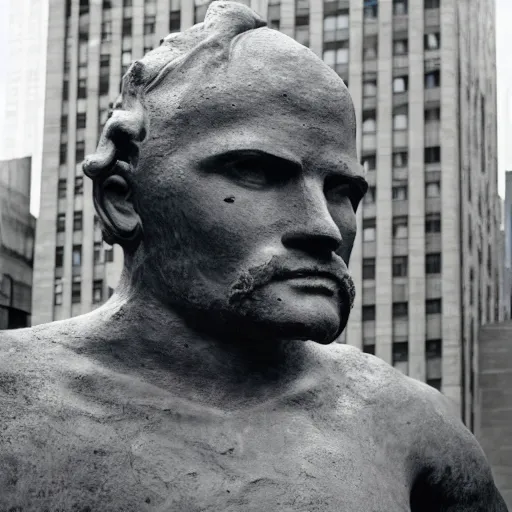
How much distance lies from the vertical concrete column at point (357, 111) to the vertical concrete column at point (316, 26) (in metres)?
0.25

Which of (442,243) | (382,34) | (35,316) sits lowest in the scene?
(35,316)

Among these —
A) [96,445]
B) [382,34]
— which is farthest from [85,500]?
[382,34]

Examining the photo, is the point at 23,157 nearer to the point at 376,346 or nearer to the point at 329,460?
the point at 376,346

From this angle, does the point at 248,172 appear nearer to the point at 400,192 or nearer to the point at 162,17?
the point at 400,192

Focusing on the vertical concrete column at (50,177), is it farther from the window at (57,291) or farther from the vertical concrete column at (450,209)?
→ the vertical concrete column at (450,209)

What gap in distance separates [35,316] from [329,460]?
253ft

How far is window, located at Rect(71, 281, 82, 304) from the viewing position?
8175 centimetres

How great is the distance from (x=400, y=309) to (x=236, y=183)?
71.6 metres

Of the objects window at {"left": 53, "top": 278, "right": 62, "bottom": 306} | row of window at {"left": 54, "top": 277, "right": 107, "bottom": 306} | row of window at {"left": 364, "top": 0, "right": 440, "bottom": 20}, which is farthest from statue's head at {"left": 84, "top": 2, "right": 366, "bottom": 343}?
window at {"left": 53, "top": 278, "right": 62, "bottom": 306}

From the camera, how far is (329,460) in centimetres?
563

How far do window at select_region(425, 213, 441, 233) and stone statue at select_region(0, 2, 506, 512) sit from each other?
234 ft

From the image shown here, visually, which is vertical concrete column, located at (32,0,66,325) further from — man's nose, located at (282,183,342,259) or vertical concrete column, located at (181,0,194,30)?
man's nose, located at (282,183,342,259)

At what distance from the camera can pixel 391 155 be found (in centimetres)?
7906

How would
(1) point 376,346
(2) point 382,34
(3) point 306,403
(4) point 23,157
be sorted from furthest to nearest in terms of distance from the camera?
(2) point 382,34 < (1) point 376,346 < (4) point 23,157 < (3) point 306,403
